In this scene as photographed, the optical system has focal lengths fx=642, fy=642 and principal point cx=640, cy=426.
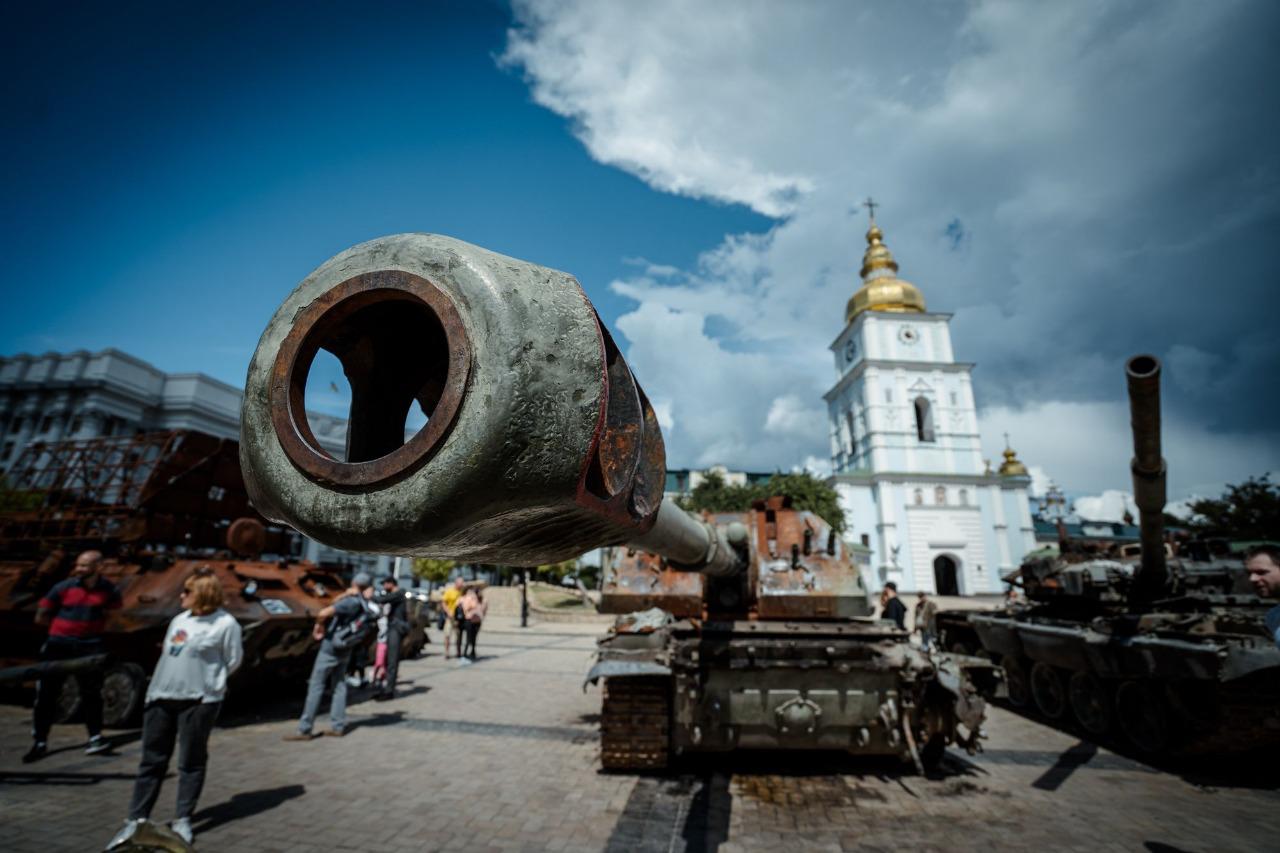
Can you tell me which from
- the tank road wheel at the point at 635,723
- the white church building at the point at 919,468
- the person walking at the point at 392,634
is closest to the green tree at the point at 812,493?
the white church building at the point at 919,468

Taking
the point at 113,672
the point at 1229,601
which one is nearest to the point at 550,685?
the point at 113,672

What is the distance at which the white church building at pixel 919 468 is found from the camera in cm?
3781

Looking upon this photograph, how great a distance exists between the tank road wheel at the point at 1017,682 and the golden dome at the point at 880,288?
36506 mm

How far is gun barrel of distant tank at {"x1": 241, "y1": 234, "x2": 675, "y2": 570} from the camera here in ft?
3.27

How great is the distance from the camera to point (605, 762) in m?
5.26

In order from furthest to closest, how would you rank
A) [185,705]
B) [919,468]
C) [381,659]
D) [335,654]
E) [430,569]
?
[919,468] < [430,569] < [381,659] < [335,654] < [185,705]

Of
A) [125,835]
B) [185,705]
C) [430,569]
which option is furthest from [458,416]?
[430,569]

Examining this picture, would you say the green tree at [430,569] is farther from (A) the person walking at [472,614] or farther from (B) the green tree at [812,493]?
(A) the person walking at [472,614]

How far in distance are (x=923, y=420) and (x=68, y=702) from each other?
42734 millimetres

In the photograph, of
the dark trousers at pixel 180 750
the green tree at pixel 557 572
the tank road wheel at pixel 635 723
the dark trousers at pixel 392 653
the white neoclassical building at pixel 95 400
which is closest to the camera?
the dark trousers at pixel 180 750

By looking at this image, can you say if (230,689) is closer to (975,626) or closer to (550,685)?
(550,685)

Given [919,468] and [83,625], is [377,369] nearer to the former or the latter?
[83,625]

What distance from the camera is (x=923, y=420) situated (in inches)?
1638

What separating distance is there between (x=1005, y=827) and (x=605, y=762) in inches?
114
